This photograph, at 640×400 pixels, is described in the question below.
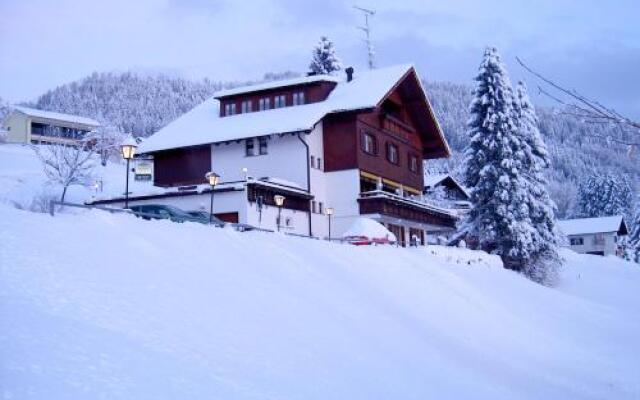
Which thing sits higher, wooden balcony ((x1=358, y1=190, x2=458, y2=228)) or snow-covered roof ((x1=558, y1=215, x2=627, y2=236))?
wooden balcony ((x1=358, y1=190, x2=458, y2=228))

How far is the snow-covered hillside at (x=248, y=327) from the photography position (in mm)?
7484

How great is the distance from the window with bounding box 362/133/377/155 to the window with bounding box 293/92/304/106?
13.1 feet

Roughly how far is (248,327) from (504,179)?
3139cm

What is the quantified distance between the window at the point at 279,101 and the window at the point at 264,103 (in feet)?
1.16

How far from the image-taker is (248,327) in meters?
10.3

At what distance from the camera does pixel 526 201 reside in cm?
3997

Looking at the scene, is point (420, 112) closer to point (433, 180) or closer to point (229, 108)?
point (433, 180)

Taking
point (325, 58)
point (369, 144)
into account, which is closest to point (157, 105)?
point (325, 58)

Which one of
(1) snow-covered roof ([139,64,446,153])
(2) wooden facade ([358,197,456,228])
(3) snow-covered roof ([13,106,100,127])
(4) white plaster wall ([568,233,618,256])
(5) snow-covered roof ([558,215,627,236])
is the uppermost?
(3) snow-covered roof ([13,106,100,127])

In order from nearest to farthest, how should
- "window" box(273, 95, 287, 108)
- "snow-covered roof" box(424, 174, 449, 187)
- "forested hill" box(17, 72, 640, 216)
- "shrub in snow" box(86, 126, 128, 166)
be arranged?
"window" box(273, 95, 287, 108), "snow-covered roof" box(424, 174, 449, 187), "shrub in snow" box(86, 126, 128, 166), "forested hill" box(17, 72, 640, 216)

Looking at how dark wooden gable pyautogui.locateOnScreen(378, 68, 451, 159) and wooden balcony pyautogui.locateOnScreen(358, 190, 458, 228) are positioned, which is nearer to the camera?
wooden balcony pyautogui.locateOnScreen(358, 190, 458, 228)

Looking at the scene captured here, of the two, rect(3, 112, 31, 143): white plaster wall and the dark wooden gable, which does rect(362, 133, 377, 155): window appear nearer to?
the dark wooden gable

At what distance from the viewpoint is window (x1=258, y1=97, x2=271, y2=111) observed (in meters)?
40.4

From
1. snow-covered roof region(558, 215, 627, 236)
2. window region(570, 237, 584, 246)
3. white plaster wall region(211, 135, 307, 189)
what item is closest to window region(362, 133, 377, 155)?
white plaster wall region(211, 135, 307, 189)
